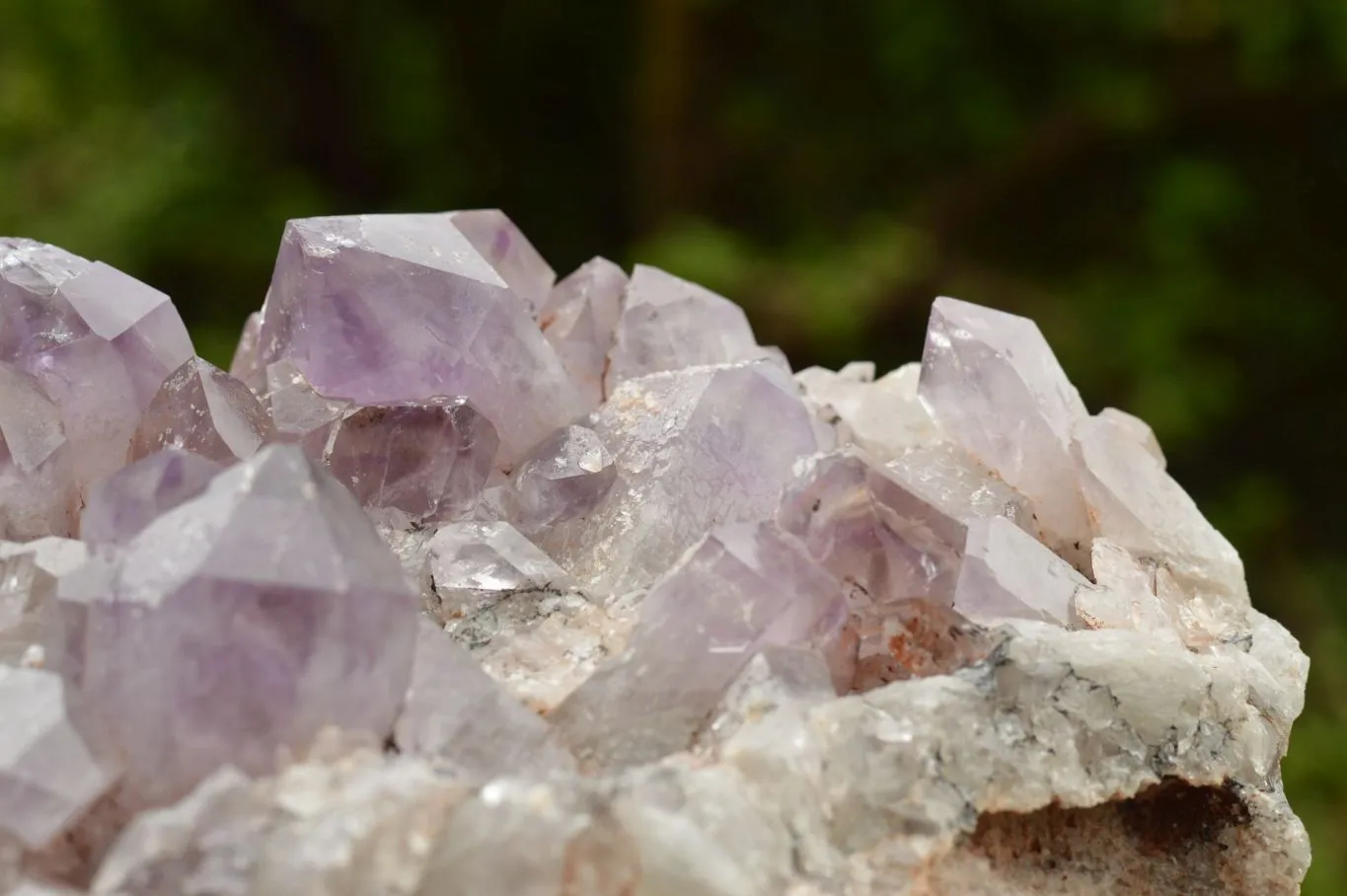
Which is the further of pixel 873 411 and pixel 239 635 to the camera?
pixel 873 411

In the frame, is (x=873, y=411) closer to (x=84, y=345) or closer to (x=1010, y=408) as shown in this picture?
(x=1010, y=408)

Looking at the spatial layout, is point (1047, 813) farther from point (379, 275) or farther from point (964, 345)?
point (379, 275)

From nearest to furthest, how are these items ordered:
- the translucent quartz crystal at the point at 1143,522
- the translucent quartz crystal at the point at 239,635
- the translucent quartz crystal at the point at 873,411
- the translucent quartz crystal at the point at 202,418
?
1. the translucent quartz crystal at the point at 239,635
2. the translucent quartz crystal at the point at 202,418
3. the translucent quartz crystal at the point at 1143,522
4. the translucent quartz crystal at the point at 873,411

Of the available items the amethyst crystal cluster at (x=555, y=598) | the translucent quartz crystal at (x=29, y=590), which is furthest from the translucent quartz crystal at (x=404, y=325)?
the translucent quartz crystal at (x=29, y=590)

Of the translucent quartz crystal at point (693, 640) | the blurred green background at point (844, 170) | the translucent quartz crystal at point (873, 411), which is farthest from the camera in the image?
the blurred green background at point (844, 170)

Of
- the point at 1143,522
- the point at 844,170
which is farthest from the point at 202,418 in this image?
the point at 844,170

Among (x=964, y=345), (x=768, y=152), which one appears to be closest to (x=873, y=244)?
(x=768, y=152)

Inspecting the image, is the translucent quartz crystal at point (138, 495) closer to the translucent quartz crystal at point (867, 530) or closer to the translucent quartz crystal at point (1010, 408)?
the translucent quartz crystal at point (867, 530)
